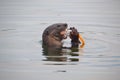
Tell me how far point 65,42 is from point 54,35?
774 millimetres

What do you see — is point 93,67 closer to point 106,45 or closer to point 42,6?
point 106,45

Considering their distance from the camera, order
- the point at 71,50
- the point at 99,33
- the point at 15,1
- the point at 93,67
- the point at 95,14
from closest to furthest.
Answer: the point at 93,67
the point at 71,50
the point at 99,33
the point at 95,14
the point at 15,1

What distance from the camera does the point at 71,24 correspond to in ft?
54.8

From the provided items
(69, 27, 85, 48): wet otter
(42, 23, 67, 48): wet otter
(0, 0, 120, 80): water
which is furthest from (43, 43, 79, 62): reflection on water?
(69, 27, 85, 48): wet otter

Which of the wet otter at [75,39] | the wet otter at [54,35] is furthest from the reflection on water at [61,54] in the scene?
the wet otter at [75,39]

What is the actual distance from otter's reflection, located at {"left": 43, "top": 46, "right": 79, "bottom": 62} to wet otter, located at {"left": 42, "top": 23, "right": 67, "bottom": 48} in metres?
0.16

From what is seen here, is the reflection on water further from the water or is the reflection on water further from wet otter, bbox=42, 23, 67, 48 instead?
wet otter, bbox=42, 23, 67, 48

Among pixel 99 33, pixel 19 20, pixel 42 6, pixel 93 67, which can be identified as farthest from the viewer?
pixel 42 6

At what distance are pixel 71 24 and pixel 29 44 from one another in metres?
3.31

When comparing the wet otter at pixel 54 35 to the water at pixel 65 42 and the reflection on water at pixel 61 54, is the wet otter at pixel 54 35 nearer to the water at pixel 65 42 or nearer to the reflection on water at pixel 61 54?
the reflection on water at pixel 61 54

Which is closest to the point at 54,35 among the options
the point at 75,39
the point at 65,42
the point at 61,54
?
the point at 75,39

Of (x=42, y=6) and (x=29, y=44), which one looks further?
(x=42, y=6)

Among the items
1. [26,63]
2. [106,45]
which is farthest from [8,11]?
[26,63]

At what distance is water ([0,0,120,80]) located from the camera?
35.5ft
